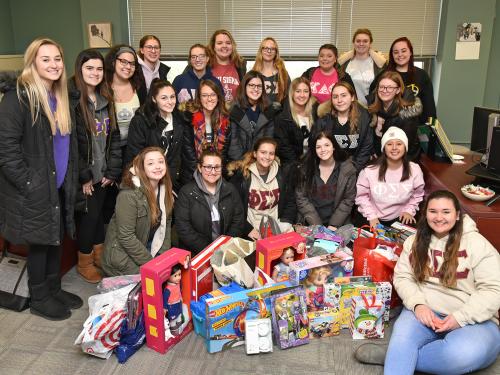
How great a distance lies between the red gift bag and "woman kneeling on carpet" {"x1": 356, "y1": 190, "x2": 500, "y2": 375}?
0.19m

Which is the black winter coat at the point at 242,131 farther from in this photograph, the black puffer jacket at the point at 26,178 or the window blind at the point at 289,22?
the window blind at the point at 289,22

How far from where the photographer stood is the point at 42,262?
2611 millimetres

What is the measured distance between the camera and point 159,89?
3061 mm

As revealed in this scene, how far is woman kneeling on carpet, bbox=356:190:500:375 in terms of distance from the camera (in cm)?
212

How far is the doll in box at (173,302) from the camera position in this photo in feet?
7.91

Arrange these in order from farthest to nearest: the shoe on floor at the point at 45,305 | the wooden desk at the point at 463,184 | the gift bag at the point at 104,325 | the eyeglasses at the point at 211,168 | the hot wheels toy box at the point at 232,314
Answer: the eyeglasses at the point at 211,168
the shoe on floor at the point at 45,305
the wooden desk at the point at 463,184
the hot wheels toy box at the point at 232,314
the gift bag at the point at 104,325

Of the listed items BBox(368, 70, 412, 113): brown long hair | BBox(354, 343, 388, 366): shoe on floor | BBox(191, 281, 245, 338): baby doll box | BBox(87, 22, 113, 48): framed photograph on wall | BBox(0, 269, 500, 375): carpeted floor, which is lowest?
BBox(0, 269, 500, 375): carpeted floor

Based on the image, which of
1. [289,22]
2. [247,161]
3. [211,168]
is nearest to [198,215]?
[211,168]

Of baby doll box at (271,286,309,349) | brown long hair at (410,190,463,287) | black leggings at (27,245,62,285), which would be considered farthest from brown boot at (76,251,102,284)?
brown long hair at (410,190,463,287)

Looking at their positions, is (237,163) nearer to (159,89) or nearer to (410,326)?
(159,89)

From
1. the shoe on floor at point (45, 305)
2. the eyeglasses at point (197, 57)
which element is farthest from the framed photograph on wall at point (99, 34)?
the shoe on floor at point (45, 305)

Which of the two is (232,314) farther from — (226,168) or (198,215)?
(226,168)

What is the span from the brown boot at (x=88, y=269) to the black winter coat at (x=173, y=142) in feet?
2.25

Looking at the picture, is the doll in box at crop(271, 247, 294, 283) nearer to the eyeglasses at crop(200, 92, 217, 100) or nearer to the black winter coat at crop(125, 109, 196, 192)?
the black winter coat at crop(125, 109, 196, 192)
